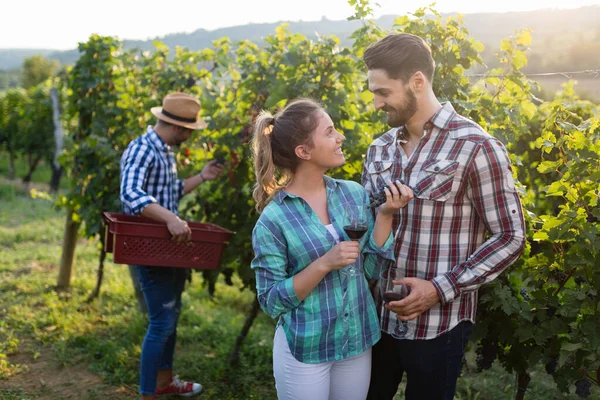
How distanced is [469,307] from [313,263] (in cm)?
Answer: 63

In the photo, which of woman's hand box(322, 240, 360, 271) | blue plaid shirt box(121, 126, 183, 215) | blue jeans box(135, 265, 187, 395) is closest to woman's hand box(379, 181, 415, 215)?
woman's hand box(322, 240, 360, 271)

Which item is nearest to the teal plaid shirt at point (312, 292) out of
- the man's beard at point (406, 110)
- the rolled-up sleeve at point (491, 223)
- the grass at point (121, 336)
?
the rolled-up sleeve at point (491, 223)

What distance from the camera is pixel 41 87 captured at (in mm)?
22969

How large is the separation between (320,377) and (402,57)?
1.20 meters

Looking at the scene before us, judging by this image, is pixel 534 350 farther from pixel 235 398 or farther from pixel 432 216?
pixel 235 398

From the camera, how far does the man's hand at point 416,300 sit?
208 centimetres

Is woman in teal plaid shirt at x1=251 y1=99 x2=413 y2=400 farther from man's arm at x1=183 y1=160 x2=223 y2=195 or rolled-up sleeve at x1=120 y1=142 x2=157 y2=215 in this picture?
man's arm at x1=183 y1=160 x2=223 y2=195

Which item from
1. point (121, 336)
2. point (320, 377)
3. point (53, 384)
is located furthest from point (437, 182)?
point (121, 336)

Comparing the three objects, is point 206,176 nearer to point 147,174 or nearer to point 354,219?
point 147,174

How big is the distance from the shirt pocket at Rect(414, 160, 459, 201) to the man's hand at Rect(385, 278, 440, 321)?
0.99ft

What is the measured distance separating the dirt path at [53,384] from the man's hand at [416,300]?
2838 mm

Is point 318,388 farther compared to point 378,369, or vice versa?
point 378,369

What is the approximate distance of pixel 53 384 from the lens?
4.48 m

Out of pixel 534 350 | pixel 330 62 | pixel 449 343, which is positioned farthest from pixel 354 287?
pixel 330 62
